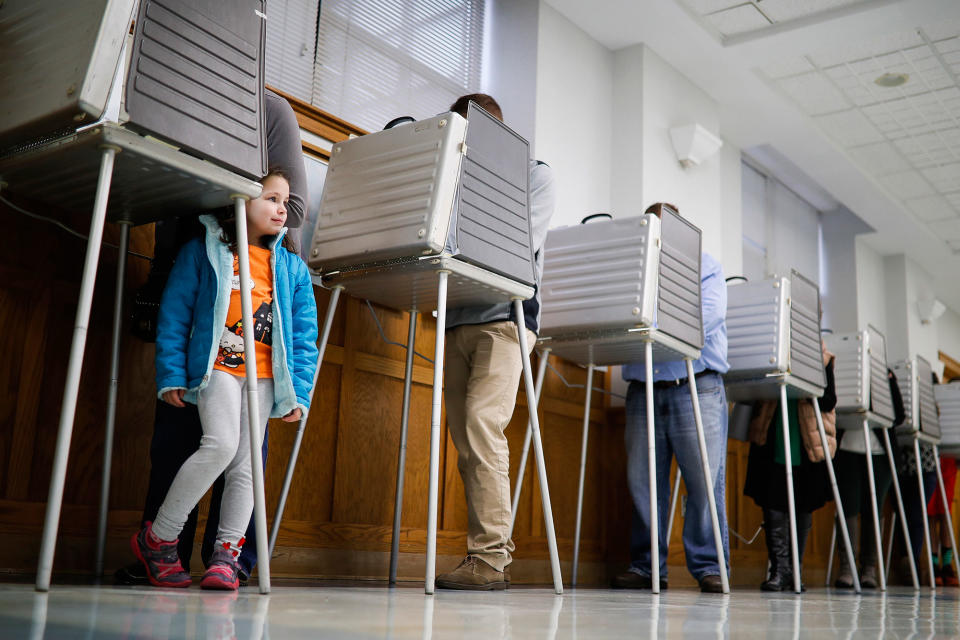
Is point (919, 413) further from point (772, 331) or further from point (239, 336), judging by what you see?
point (239, 336)

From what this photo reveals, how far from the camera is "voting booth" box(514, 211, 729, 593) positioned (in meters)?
2.95

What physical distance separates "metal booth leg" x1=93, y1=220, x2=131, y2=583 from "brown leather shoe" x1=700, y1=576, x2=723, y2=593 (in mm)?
2032

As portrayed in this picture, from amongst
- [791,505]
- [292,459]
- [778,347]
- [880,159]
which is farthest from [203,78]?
[880,159]

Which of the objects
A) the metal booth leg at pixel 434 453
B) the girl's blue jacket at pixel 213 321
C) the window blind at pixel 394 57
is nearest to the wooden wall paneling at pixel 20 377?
the girl's blue jacket at pixel 213 321

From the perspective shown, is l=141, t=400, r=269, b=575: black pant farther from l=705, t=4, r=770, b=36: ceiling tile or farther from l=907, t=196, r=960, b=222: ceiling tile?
l=907, t=196, r=960, b=222: ceiling tile

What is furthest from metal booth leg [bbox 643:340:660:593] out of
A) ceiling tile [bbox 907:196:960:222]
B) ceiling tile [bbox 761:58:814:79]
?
ceiling tile [bbox 907:196:960:222]

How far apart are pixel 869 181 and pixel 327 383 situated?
4.88 m

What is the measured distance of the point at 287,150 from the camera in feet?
7.34

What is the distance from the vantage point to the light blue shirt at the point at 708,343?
11.0 ft

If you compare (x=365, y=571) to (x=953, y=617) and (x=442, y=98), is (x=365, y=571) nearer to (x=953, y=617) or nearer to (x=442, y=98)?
(x=953, y=617)

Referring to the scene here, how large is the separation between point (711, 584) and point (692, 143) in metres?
2.34

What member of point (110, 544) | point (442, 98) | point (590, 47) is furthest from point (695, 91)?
point (110, 544)

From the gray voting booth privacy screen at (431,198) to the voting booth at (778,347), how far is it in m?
1.60

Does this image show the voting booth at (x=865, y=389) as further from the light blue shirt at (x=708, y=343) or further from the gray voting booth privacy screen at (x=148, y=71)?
the gray voting booth privacy screen at (x=148, y=71)
